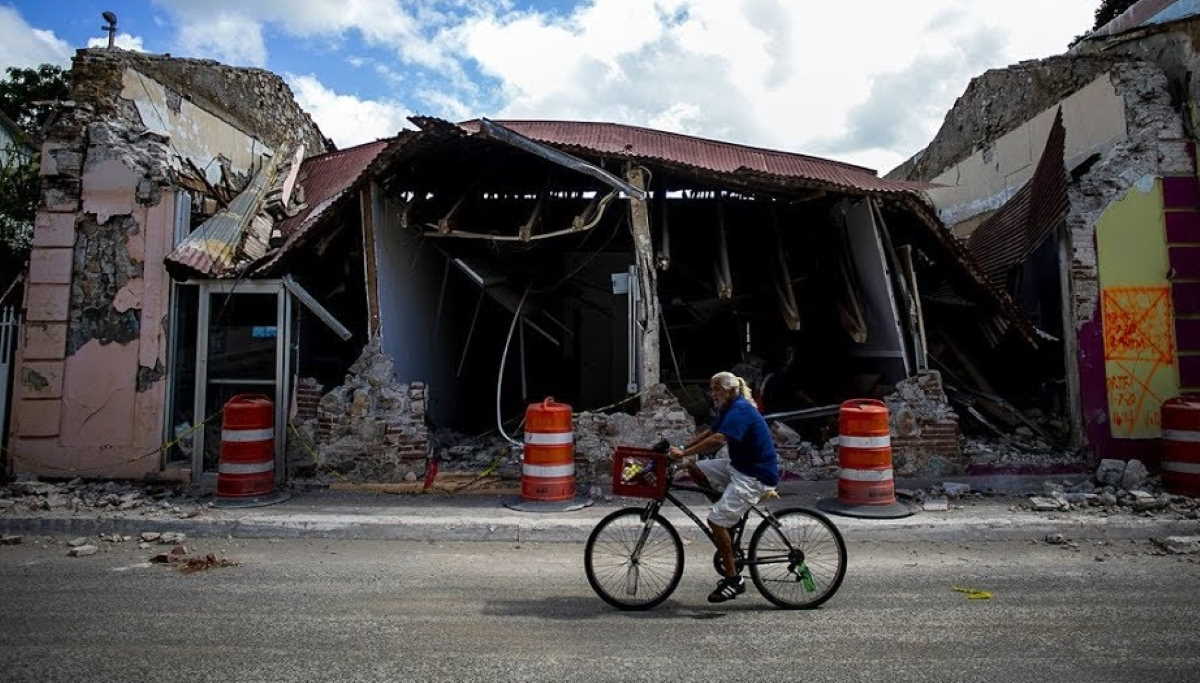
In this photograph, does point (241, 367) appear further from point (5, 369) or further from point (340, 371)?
point (5, 369)

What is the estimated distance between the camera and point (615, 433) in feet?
27.8

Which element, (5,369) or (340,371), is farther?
(340,371)

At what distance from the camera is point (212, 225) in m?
9.52

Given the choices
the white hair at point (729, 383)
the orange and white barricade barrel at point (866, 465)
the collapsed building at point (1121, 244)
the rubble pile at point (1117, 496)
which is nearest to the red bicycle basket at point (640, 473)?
the white hair at point (729, 383)

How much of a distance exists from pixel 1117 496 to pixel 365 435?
9.19m

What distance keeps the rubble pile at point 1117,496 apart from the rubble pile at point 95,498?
32.2 feet

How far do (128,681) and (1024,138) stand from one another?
1504cm

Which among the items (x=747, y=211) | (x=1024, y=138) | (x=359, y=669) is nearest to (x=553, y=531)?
(x=359, y=669)

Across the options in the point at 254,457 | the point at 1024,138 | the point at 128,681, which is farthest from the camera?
the point at 1024,138

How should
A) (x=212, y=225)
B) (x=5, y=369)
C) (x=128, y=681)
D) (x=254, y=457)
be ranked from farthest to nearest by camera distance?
(x=212, y=225)
(x=5, y=369)
(x=254, y=457)
(x=128, y=681)

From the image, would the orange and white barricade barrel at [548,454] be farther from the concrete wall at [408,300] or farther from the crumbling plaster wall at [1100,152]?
the crumbling plaster wall at [1100,152]

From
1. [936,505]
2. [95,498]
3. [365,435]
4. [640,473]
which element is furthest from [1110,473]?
[95,498]

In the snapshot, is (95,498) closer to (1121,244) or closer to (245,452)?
(245,452)

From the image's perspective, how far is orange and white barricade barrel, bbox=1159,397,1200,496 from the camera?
7.71 meters
